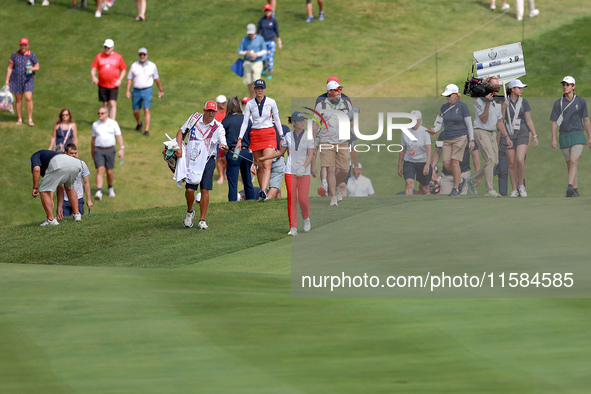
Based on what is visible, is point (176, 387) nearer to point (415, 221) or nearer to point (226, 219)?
point (415, 221)

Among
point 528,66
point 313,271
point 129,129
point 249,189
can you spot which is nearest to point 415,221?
point 313,271

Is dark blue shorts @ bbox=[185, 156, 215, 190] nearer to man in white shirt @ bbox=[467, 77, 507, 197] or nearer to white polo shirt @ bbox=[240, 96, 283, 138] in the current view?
white polo shirt @ bbox=[240, 96, 283, 138]

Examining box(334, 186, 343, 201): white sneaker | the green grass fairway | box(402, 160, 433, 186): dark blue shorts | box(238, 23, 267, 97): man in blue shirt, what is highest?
box(238, 23, 267, 97): man in blue shirt

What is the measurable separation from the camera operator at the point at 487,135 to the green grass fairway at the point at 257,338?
3.69m

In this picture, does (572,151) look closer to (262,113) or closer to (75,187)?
(262,113)

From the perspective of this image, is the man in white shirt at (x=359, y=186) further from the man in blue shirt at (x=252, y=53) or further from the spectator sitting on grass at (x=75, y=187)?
the man in blue shirt at (x=252, y=53)

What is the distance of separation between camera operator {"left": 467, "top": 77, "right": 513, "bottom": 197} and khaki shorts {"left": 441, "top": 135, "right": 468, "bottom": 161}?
1.01 ft

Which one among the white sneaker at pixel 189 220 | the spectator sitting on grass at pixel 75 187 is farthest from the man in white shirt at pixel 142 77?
the white sneaker at pixel 189 220

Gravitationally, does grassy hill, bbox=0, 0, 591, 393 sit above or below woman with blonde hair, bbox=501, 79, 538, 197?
below

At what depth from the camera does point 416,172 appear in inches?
485

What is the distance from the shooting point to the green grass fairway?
5727mm

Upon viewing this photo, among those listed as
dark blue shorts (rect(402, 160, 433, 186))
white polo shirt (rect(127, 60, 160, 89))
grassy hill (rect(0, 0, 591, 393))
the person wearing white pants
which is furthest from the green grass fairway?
the person wearing white pants

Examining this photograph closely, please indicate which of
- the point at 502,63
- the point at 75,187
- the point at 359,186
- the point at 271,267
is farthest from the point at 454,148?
the point at 75,187

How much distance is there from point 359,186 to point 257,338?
6395mm
